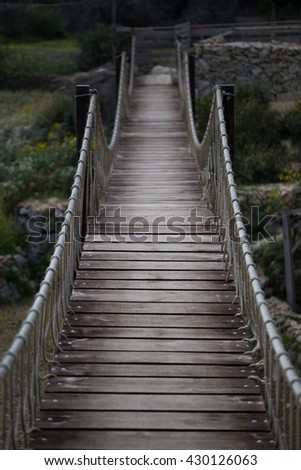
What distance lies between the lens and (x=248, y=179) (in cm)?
1689

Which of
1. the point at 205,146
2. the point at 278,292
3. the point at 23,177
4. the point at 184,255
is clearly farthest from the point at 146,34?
the point at 184,255

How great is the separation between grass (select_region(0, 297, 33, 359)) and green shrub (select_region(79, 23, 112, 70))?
11447mm

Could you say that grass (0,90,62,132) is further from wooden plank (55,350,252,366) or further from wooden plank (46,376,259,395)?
wooden plank (46,376,259,395)

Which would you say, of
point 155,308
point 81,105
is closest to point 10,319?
point 81,105

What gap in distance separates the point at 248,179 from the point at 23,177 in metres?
3.63

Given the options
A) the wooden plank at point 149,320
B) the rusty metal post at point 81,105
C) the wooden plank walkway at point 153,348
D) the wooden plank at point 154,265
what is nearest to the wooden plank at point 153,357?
the wooden plank walkway at point 153,348

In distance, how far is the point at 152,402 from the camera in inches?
214

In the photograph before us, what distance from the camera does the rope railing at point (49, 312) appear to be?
496cm

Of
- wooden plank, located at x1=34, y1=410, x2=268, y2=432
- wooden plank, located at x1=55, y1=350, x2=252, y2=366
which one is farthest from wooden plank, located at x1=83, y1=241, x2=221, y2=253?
wooden plank, located at x1=34, y1=410, x2=268, y2=432

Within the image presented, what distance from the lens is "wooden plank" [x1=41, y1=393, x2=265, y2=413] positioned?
539 cm

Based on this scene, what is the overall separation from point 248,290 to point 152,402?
119 centimetres

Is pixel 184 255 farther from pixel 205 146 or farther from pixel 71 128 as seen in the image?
pixel 71 128

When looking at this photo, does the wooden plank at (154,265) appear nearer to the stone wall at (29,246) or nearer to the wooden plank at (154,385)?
the wooden plank at (154,385)

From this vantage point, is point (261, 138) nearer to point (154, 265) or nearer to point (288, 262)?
point (288, 262)
